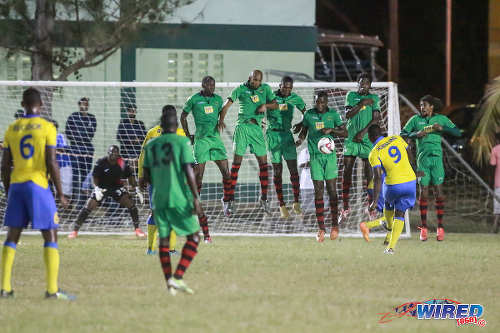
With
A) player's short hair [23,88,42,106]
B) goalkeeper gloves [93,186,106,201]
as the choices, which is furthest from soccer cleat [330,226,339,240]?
player's short hair [23,88,42,106]

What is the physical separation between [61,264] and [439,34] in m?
40.5

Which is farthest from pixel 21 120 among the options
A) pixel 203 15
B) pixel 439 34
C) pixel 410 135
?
pixel 439 34

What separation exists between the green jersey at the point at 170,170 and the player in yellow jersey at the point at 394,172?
4181 millimetres

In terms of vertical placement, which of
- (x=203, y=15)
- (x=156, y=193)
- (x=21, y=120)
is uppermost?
(x=203, y=15)

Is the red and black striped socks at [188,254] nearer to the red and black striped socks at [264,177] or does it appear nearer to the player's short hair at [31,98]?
the player's short hair at [31,98]

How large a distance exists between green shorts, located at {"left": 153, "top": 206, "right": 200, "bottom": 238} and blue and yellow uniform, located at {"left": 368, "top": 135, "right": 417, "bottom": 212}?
164 inches

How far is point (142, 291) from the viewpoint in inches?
367

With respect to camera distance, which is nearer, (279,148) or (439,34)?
(279,148)

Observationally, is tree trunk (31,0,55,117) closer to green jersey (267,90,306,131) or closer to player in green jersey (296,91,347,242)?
green jersey (267,90,306,131)

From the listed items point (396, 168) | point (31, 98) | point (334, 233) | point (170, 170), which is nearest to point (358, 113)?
point (334, 233)

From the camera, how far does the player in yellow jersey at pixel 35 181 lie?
8.75 m

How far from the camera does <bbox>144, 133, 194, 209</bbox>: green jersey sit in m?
8.95

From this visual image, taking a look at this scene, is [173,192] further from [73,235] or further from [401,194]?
[73,235]

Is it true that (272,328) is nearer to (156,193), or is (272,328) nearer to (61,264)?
(156,193)
